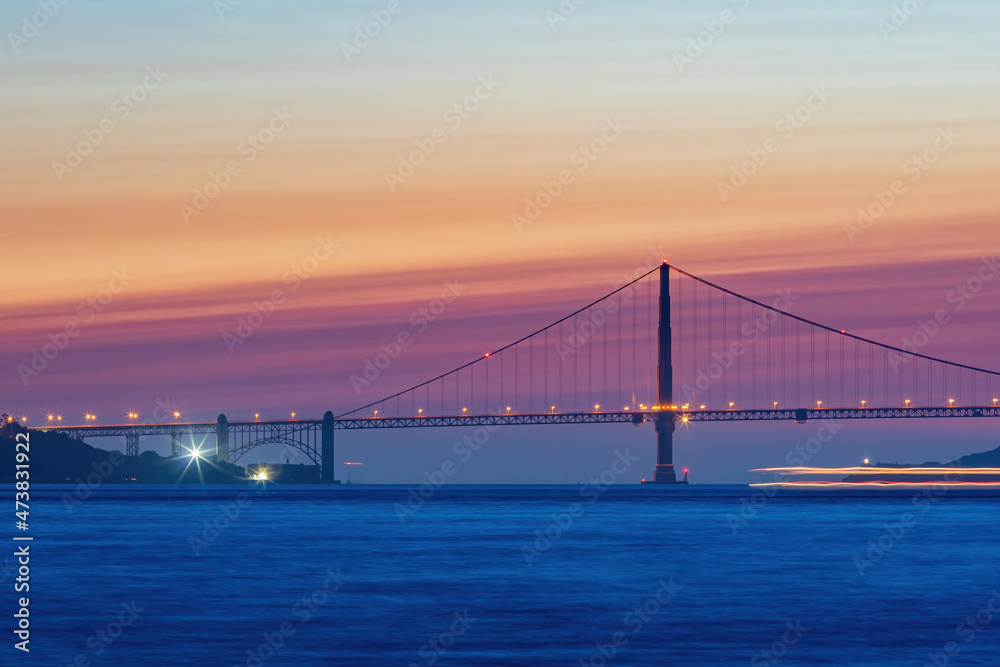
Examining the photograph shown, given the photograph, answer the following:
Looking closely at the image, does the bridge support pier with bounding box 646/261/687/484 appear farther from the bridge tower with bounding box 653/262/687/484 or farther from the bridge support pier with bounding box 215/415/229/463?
the bridge support pier with bounding box 215/415/229/463

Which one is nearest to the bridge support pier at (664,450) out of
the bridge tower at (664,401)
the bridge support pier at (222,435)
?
the bridge tower at (664,401)

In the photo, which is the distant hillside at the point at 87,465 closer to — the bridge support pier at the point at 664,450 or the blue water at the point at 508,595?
the bridge support pier at the point at 664,450

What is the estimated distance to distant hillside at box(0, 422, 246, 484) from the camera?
6565 inches

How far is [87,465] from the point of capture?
568 feet

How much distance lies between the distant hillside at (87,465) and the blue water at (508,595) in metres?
107

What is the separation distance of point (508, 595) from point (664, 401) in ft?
283

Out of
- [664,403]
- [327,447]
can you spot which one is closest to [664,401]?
[664,403]

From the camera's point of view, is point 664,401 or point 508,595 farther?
point 664,401

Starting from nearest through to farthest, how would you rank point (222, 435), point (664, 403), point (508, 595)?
point (508, 595)
point (664, 403)
point (222, 435)

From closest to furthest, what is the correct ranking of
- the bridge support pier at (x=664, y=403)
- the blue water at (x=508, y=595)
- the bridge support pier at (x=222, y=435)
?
the blue water at (x=508, y=595) < the bridge support pier at (x=664, y=403) < the bridge support pier at (x=222, y=435)

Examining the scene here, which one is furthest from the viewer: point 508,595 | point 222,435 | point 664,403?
point 222,435

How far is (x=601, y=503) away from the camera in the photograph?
100125mm

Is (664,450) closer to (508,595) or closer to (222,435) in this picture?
(222,435)

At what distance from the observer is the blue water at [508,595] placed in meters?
26.1
